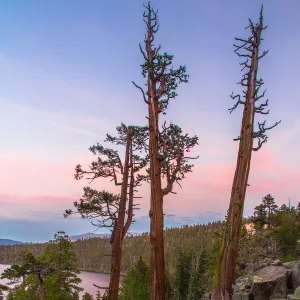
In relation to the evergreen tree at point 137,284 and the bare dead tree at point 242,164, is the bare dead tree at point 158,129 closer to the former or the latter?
the bare dead tree at point 242,164

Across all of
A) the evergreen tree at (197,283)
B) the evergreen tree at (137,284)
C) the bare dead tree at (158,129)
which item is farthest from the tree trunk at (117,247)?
the evergreen tree at (197,283)

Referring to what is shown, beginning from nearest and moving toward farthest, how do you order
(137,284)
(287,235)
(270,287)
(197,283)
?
(270,287), (287,235), (197,283), (137,284)

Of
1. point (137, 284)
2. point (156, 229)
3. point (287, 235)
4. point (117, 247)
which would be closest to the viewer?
point (156, 229)

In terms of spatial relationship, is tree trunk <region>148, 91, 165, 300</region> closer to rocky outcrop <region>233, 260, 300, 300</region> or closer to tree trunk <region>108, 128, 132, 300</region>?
rocky outcrop <region>233, 260, 300, 300</region>

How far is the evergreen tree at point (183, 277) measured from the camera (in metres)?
45.5

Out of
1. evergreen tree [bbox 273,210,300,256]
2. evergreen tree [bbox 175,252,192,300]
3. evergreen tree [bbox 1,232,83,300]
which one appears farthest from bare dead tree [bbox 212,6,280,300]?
evergreen tree [bbox 175,252,192,300]

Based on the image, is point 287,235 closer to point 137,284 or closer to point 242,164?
point 137,284

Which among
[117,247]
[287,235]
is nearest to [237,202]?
[117,247]

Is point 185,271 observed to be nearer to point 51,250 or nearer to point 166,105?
point 51,250

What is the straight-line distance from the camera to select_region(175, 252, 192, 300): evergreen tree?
1791 inches

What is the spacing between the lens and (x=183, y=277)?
45781mm

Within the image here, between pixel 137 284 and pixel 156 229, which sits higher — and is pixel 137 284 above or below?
below

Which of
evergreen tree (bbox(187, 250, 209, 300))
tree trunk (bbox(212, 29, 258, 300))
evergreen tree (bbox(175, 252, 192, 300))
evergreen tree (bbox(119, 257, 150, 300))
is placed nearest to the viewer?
tree trunk (bbox(212, 29, 258, 300))

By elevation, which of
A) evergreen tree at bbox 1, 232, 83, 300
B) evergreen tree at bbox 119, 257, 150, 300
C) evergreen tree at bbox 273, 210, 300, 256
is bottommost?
evergreen tree at bbox 119, 257, 150, 300
